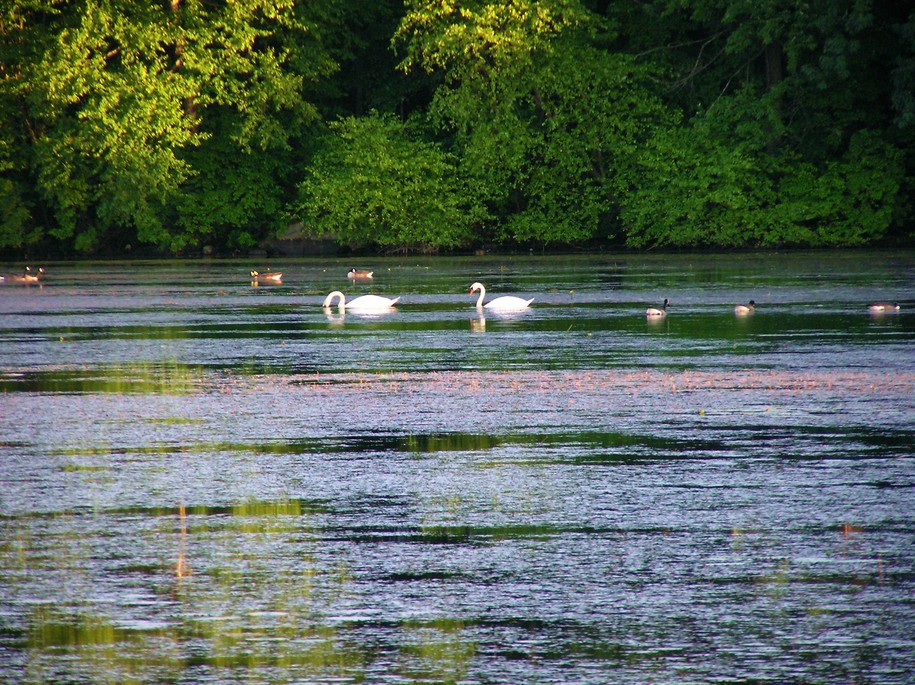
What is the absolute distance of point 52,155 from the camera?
166ft

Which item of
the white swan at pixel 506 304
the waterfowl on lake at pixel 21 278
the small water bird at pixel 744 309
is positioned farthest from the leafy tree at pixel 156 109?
the small water bird at pixel 744 309

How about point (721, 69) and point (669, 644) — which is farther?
point (721, 69)

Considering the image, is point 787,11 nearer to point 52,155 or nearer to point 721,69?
point 721,69

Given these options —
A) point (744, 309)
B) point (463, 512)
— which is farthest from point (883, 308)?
point (463, 512)

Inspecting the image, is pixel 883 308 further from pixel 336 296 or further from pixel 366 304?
pixel 336 296

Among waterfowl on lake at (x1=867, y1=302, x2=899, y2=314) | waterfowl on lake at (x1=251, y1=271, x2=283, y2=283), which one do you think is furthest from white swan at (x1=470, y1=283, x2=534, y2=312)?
waterfowl on lake at (x1=251, y1=271, x2=283, y2=283)

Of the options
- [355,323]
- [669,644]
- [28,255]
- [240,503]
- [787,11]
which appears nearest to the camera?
[669,644]

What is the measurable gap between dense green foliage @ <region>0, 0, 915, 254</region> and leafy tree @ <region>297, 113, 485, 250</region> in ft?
0.33

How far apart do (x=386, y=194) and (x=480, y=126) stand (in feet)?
13.3

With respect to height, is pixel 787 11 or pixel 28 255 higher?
pixel 787 11

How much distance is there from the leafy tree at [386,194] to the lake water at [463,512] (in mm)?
34269

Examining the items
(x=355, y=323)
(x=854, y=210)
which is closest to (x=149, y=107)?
(x=854, y=210)

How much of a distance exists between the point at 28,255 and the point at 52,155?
6.76 meters

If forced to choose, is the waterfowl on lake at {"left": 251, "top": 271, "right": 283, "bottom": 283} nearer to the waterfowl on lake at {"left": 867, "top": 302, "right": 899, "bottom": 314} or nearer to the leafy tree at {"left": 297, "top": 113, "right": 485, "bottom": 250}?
the leafy tree at {"left": 297, "top": 113, "right": 485, "bottom": 250}
